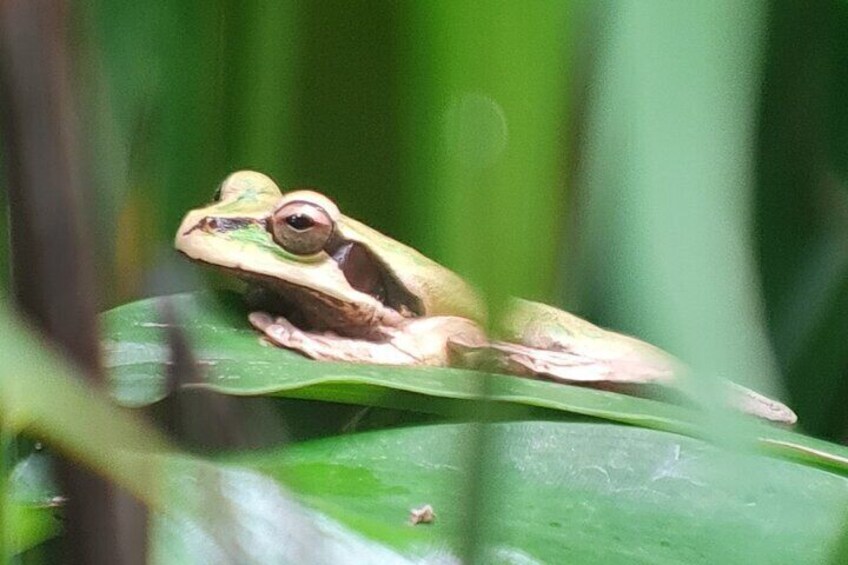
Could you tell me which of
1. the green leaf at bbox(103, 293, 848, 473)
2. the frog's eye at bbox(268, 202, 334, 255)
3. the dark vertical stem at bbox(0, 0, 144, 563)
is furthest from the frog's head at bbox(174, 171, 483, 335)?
the dark vertical stem at bbox(0, 0, 144, 563)

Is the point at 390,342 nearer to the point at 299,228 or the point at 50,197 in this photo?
the point at 299,228

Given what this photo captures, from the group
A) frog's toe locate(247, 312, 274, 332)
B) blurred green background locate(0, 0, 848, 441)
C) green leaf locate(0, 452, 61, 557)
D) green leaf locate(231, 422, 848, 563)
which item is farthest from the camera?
frog's toe locate(247, 312, 274, 332)

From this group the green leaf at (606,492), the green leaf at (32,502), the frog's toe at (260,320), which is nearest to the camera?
the green leaf at (32,502)

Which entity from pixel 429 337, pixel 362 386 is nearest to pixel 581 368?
pixel 429 337

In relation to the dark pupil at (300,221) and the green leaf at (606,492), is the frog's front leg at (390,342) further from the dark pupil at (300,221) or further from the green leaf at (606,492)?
the green leaf at (606,492)

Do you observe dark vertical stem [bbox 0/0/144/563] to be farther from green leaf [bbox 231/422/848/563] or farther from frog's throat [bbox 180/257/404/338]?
frog's throat [bbox 180/257/404/338]

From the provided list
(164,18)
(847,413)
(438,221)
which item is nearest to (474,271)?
(438,221)

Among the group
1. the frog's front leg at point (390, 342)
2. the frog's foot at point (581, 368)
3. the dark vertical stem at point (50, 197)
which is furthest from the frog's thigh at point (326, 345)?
the dark vertical stem at point (50, 197)
